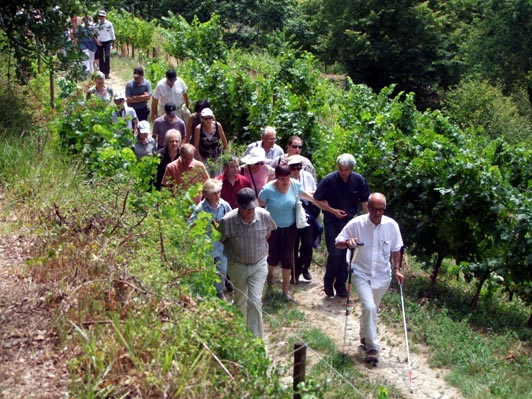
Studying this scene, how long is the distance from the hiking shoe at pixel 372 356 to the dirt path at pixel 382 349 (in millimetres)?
76

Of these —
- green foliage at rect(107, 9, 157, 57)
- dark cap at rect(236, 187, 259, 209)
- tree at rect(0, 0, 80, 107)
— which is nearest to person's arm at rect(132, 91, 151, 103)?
tree at rect(0, 0, 80, 107)

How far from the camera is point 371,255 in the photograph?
8031mm

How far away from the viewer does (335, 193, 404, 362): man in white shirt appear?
7895 mm

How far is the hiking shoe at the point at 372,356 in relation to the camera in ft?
25.8

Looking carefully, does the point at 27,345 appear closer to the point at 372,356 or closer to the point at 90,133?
the point at 372,356

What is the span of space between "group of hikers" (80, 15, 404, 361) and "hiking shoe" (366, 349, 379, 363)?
10mm

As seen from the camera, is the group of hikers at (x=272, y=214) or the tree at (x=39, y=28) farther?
the tree at (x=39, y=28)

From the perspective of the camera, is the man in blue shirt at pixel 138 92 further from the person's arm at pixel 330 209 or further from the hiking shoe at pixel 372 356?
the hiking shoe at pixel 372 356

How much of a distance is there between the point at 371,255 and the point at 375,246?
0.11m

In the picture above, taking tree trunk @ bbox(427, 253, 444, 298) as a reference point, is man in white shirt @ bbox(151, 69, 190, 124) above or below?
above

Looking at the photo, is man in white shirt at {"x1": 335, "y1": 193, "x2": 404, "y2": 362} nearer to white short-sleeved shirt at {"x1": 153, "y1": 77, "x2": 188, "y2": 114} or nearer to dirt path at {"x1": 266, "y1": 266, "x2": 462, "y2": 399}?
dirt path at {"x1": 266, "y1": 266, "x2": 462, "y2": 399}

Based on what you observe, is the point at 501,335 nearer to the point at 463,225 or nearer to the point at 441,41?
the point at 463,225

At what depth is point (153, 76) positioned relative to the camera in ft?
56.0

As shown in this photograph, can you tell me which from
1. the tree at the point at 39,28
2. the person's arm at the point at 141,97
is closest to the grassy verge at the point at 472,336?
the person's arm at the point at 141,97
